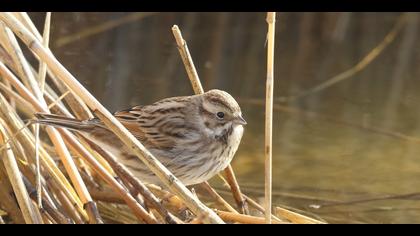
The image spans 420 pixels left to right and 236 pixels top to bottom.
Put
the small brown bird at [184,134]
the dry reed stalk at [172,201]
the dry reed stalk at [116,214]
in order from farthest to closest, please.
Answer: the dry reed stalk at [116,214]
the small brown bird at [184,134]
the dry reed stalk at [172,201]

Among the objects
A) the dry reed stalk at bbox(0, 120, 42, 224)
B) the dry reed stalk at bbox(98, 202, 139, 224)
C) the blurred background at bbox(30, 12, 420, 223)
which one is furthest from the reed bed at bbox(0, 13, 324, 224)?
the blurred background at bbox(30, 12, 420, 223)

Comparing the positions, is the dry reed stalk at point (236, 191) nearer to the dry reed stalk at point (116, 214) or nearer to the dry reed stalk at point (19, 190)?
the dry reed stalk at point (116, 214)

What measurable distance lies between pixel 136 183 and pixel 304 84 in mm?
3644

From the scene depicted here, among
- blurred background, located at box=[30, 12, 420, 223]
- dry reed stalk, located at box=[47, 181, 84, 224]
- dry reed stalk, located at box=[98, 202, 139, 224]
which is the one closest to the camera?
dry reed stalk, located at box=[47, 181, 84, 224]

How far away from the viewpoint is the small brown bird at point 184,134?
4625 millimetres

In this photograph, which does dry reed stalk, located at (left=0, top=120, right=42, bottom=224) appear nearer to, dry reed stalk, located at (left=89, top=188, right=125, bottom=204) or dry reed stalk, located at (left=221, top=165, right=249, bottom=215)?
dry reed stalk, located at (left=89, top=188, right=125, bottom=204)

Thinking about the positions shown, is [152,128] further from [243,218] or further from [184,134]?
[243,218]

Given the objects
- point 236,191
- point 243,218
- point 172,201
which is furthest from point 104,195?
point 243,218

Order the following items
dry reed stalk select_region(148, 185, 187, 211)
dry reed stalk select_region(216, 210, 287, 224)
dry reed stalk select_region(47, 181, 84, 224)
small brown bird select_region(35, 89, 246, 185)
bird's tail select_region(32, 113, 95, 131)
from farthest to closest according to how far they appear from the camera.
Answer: small brown bird select_region(35, 89, 246, 185) < dry reed stalk select_region(148, 185, 187, 211) < dry reed stalk select_region(47, 181, 84, 224) < bird's tail select_region(32, 113, 95, 131) < dry reed stalk select_region(216, 210, 287, 224)

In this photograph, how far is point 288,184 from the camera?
5.90 m

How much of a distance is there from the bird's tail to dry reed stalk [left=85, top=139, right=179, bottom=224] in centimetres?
19

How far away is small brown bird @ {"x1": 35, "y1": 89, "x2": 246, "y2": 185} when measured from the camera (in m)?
4.62

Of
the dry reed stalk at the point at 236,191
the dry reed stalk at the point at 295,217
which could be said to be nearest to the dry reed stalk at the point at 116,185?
the dry reed stalk at the point at 295,217
